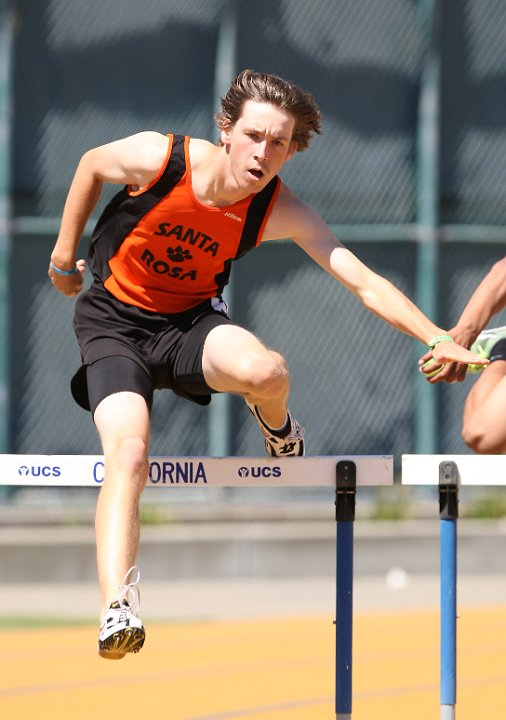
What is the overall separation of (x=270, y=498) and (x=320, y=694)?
217 inches

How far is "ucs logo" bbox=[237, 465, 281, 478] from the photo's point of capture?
15.1 feet

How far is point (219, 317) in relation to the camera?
5.10m

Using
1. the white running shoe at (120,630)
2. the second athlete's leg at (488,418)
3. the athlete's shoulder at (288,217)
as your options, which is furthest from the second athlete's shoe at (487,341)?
the white running shoe at (120,630)

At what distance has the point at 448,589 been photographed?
176 inches

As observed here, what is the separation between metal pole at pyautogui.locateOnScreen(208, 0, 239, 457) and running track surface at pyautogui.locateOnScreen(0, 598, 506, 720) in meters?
3.35

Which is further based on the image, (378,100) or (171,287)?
(378,100)

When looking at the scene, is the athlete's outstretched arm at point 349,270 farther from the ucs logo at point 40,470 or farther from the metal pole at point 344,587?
the ucs logo at point 40,470

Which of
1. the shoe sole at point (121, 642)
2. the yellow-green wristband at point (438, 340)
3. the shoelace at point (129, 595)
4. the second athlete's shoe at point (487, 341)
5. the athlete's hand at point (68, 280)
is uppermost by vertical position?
the second athlete's shoe at point (487, 341)

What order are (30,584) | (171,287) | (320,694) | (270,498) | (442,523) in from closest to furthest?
1. (442,523)
2. (171,287)
3. (320,694)
4. (30,584)
5. (270,498)

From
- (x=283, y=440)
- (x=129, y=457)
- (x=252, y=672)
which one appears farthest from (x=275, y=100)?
(x=252, y=672)

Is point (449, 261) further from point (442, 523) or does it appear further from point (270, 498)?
point (442, 523)

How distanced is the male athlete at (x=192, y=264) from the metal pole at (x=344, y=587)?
41 cm

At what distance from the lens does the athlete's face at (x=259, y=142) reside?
15.7 feet

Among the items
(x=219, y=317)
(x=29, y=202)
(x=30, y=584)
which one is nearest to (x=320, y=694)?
(x=219, y=317)
